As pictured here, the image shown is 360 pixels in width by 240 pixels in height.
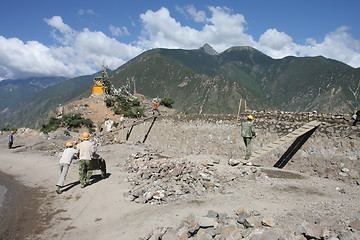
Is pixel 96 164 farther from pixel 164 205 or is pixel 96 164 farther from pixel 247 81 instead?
pixel 247 81

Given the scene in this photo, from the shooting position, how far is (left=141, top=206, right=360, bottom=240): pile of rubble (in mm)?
3969

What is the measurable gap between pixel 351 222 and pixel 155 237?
3401mm

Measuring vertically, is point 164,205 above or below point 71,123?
below

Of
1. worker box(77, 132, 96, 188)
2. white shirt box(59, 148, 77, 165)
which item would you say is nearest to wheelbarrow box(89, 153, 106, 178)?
worker box(77, 132, 96, 188)

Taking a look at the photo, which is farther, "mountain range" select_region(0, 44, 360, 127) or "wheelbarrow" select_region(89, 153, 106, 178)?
"mountain range" select_region(0, 44, 360, 127)

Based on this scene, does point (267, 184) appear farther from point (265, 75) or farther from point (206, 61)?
point (206, 61)

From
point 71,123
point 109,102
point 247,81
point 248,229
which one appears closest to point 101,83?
point 109,102

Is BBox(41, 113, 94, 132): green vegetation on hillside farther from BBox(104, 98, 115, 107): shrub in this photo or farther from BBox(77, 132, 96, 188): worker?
BBox(77, 132, 96, 188): worker

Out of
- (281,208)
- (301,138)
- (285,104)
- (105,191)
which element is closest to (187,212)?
(281,208)

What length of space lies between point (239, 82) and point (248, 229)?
4393 inches

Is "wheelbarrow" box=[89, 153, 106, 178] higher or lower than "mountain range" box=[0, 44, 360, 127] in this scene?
lower

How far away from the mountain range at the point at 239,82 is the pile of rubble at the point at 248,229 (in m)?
45.5

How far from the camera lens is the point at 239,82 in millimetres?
111875

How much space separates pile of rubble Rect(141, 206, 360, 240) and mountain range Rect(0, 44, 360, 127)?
149 feet
